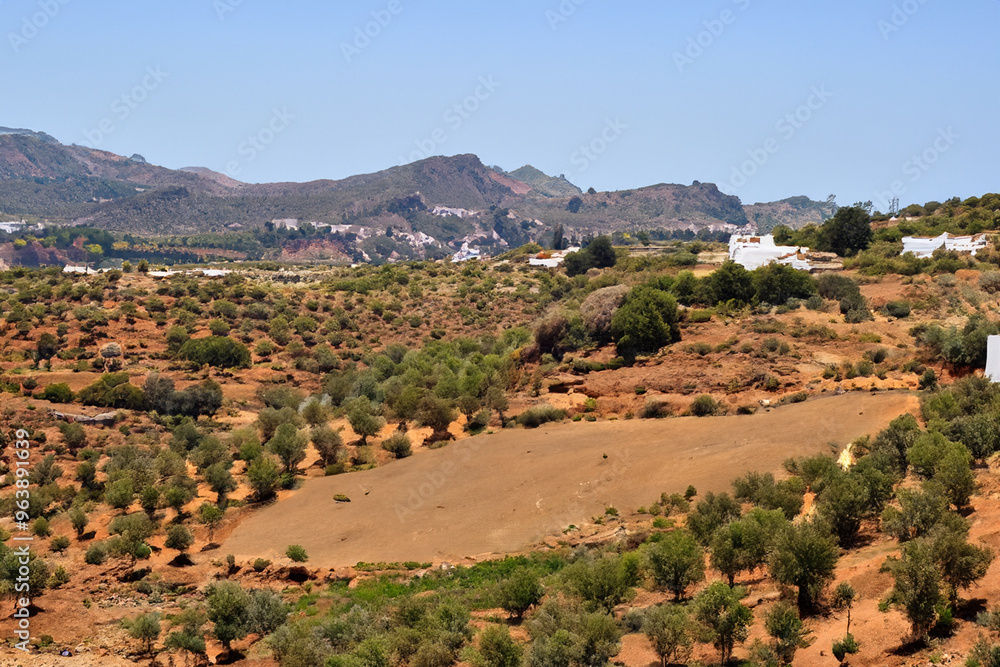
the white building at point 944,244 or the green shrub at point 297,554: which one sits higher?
the white building at point 944,244

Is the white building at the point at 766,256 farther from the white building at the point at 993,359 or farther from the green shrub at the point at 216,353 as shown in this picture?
the green shrub at the point at 216,353

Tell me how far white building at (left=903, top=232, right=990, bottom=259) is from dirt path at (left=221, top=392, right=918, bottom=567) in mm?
27192

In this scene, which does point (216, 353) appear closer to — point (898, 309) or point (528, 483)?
point (528, 483)

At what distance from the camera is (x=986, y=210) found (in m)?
62.5

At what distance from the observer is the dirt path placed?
982 inches

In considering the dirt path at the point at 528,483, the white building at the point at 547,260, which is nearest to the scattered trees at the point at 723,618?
the dirt path at the point at 528,483

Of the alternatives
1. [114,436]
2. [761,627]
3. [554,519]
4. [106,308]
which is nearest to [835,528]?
[761,627]

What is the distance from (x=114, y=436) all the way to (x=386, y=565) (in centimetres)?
2117

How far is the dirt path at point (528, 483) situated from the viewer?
25.0 meters

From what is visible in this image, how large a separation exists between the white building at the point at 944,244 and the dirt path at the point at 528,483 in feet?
89.2

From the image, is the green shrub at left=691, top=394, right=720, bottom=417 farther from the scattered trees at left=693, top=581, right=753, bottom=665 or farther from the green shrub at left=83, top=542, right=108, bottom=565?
the green shrub at left=83, top=542, right=108, bottom=565

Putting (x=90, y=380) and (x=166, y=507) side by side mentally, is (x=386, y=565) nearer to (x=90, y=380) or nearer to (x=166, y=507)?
(x=166, y=507)

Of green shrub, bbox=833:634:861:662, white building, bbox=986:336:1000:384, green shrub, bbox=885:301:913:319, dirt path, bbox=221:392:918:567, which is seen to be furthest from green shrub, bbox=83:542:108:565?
green shrub, bbox=885:301:913:319

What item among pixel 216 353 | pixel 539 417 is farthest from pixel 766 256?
pixel 216 353
